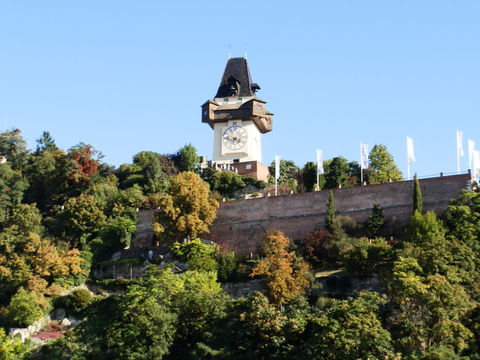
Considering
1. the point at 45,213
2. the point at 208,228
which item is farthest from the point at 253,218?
the point at 45,213

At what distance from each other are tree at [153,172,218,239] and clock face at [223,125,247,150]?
47.5 feet

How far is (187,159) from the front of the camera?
6669 cm

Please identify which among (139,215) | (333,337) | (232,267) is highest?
(139,215)

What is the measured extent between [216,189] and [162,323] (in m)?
22.6

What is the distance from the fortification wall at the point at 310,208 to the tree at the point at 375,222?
0.64m

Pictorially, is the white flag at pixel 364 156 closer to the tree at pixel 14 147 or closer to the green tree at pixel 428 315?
the green tree at pixel 428 315

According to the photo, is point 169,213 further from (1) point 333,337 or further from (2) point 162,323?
(1) point 333,337

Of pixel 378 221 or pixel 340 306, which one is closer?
pixel 340 306

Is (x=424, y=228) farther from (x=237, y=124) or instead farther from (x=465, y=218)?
(x=237, y=124)

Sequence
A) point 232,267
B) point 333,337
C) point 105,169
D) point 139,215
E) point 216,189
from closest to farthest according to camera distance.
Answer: point 333,337
point 232,267
point 139,215
point 216,189
point 105,169

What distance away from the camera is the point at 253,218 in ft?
177

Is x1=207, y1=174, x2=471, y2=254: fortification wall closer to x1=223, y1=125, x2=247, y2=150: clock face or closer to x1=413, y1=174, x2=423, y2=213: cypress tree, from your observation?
x1=413, y1=174, x2=423, y2=213: cypress tree

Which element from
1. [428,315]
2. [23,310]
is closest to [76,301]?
[23,310]

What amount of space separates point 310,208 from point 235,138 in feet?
53.3
